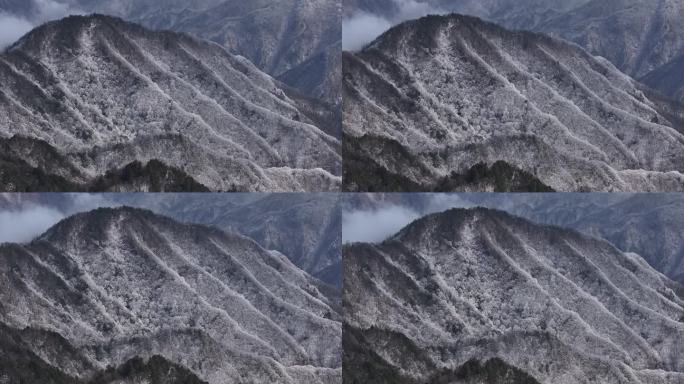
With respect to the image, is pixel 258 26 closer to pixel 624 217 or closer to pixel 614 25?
pixel 614 25

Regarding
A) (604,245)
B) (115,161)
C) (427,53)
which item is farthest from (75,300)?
(604,245)

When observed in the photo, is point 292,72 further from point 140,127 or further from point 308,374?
point 308,374

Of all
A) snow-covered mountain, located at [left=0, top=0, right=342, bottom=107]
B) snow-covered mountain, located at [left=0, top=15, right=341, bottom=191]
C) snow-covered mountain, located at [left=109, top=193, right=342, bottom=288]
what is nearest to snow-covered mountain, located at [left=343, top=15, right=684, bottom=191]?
snow-covered mountain, located at [left=0, top=0, right=342, bottom=107]

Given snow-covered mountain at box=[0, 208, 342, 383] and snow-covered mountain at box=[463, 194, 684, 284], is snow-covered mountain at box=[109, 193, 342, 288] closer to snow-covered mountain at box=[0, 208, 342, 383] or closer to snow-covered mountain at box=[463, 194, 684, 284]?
snow-covered mountain at box=[0, 208, 342, 383]

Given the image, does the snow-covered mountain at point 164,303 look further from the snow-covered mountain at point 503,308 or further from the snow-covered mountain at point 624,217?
the snow-covered mountain at point 624,217

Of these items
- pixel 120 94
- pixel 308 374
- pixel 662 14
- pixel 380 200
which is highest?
pixel 662 14
